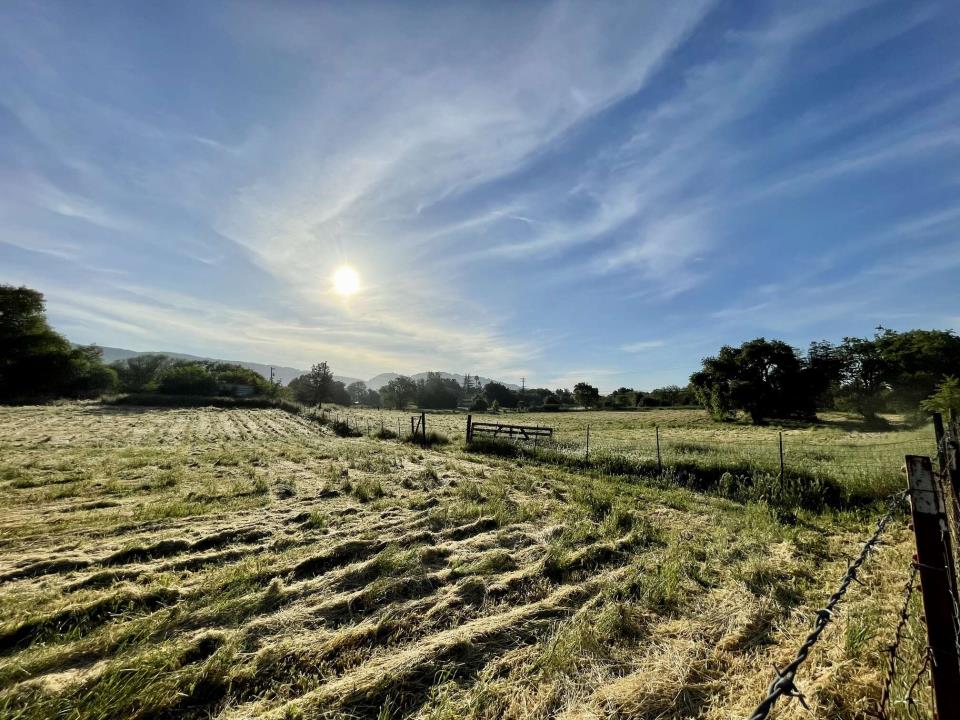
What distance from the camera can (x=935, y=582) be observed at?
8.06ft

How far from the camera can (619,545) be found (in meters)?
7.04

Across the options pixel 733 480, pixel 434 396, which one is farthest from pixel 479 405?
pixel 733 480

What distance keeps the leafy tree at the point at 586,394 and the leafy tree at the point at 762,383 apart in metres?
42.6

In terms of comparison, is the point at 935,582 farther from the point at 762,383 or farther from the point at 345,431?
the point at 762,383

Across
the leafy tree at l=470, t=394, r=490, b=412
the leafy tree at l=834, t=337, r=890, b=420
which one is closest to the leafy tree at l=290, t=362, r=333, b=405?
the leafy tree at l=470, t=394, r=490, b=412

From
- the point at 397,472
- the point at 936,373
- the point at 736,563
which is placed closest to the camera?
the point at 736,563

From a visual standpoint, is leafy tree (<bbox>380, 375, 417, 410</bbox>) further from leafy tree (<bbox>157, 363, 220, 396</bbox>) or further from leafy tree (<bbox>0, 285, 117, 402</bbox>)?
leafy tree (<bbox>0, 285, 117, 402</bbox>)

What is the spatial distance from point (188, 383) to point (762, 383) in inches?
3319

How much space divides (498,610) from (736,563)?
13.9 feet

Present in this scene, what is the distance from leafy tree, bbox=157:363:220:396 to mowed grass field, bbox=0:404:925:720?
68699mm

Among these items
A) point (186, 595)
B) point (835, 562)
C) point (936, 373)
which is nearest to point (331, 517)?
point (186, 595)

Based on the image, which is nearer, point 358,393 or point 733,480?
point 733,480

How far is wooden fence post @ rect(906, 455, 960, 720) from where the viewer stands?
243 cm

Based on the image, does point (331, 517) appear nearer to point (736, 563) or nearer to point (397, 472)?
point (397, 472)
